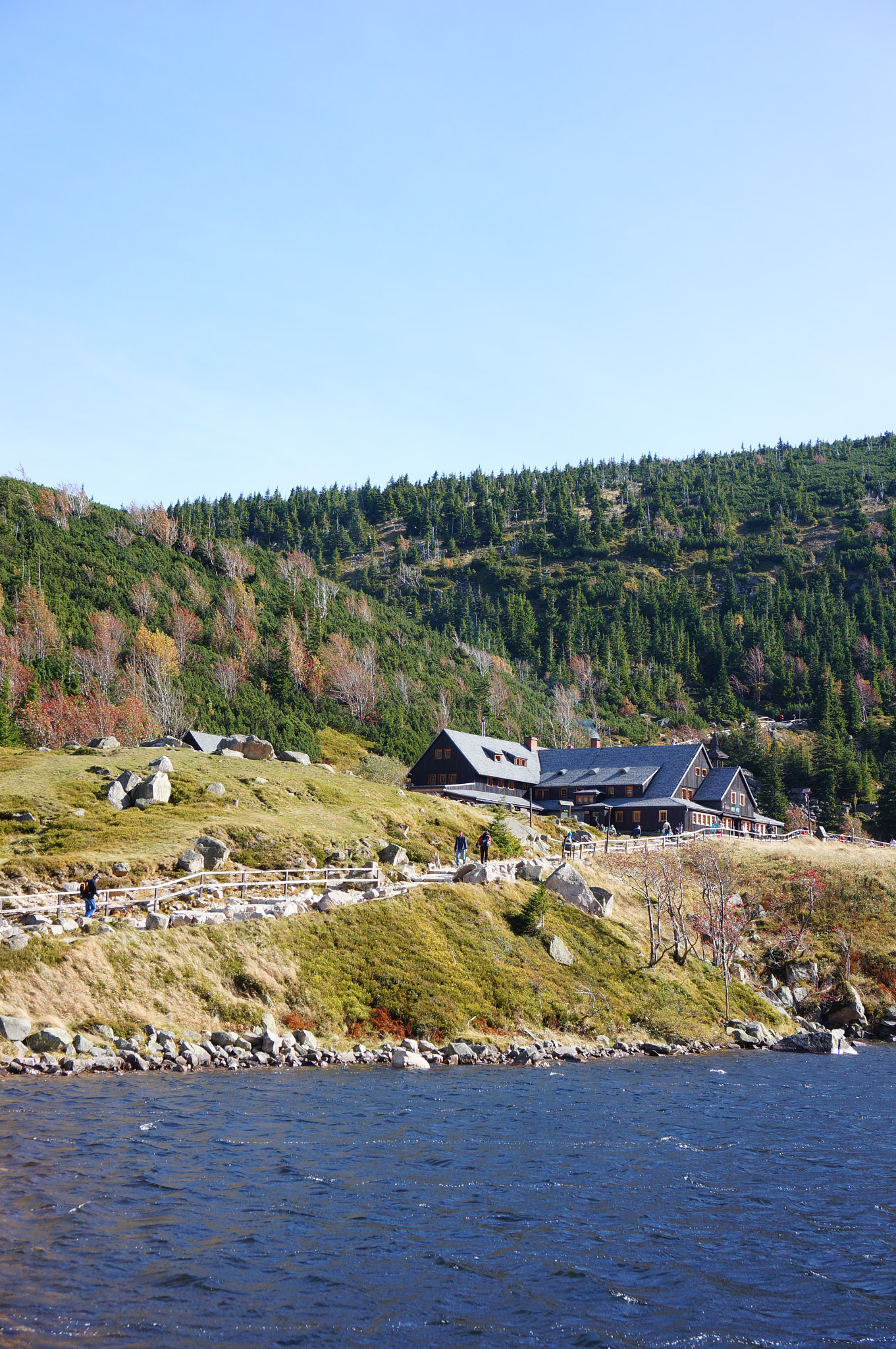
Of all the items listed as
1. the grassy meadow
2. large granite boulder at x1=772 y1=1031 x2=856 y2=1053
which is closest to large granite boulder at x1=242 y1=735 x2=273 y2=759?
the grassy meadow

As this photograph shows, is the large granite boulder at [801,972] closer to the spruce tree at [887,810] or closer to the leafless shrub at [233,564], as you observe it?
the spruce tree at [887,810]

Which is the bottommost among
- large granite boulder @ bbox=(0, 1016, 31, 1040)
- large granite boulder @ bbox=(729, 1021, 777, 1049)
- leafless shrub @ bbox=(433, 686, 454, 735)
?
large granite boulder @ bbox=(729, 1021, 777, 1049)

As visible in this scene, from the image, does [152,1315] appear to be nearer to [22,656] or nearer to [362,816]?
[362,816]

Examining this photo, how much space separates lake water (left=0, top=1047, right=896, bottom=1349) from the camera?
525 inches

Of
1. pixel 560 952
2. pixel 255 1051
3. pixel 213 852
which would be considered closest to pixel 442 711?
pixel 213 852

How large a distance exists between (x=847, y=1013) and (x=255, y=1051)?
33.3 meters

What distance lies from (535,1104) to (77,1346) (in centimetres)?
1801

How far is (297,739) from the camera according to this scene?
107312 millimetres

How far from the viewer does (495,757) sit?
9825 cm

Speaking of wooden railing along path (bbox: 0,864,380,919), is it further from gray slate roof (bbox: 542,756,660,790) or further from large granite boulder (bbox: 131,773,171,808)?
gray slate roof (bbox: 542,756,660,790)

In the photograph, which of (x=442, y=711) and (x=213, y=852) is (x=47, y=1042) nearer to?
(x=213, y=852)

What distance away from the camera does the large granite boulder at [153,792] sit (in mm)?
56438

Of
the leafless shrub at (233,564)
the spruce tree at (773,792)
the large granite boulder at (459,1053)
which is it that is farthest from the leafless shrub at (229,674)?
the large granite boulder at (459,1053)

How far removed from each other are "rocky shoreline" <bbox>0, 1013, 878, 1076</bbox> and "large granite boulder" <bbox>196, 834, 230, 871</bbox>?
13578 millimetres
